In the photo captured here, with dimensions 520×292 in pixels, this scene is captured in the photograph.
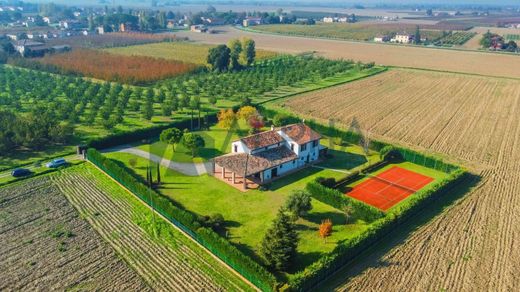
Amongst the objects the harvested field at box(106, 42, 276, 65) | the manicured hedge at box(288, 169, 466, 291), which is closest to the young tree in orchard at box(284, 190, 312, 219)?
the manicured hedge at box(288, 169, 466, 291)

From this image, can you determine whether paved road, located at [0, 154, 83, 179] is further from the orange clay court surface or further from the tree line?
the tree line

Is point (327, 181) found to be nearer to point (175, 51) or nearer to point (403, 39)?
point (175, 51)

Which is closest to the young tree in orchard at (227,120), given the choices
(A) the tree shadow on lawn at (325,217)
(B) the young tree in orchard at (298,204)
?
(A) the tree shadow on lawn at (325,217)

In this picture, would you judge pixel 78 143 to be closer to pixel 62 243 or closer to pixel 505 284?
pixel 62 243

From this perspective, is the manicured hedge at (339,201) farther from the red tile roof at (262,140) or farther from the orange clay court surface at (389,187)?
the red tile roof at (262,140)

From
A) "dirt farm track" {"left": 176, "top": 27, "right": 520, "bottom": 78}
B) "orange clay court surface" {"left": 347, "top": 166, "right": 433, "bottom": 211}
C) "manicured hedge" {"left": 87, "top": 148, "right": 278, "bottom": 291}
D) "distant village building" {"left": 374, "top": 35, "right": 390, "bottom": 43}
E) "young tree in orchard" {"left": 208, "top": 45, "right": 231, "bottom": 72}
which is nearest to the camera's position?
"manicured hedge" {"left": 87, "top": 148, "right": 278, "bottom": 291}

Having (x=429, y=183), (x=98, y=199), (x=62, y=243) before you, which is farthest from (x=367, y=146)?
(x=62, y=243)
